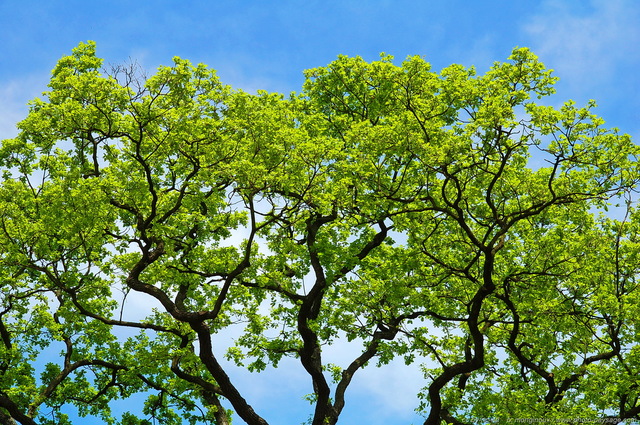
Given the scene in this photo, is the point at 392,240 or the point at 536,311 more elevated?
the point at 392,240

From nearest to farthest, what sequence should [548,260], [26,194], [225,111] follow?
[548,260]
[225,111]
[26,194]

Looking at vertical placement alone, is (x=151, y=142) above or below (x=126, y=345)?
above

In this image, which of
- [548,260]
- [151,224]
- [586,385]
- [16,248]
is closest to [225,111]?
[151,224]

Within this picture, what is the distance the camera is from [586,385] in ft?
69.2

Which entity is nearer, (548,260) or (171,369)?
(548,260)

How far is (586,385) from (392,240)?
7.44 metres

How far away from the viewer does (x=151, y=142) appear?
66.5 ft

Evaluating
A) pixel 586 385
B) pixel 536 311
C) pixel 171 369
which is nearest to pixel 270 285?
pixel 171 369

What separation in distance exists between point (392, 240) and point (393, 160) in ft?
12.6

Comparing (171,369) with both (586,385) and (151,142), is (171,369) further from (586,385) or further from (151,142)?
(586,385)

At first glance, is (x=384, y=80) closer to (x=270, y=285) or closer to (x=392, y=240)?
(x=392, y=240)

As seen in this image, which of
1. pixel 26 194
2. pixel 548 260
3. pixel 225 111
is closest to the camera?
pixel 548 260

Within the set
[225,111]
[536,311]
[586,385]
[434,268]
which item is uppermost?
[225,111]

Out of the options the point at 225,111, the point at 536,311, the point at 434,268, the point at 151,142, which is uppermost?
the point at 225,111
